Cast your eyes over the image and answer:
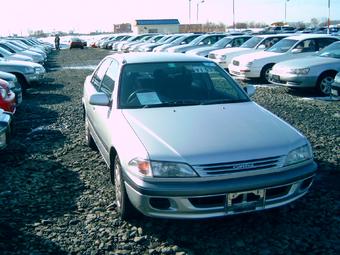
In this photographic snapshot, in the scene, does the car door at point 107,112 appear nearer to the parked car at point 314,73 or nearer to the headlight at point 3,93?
the headlight at point 3,93

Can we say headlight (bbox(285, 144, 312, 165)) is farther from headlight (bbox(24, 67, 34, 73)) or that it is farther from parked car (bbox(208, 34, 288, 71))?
parked car (bbox(208, 34, 288, 71))

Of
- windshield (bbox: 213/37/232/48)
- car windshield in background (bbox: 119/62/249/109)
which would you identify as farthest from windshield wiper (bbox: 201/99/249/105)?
windshield (bbox: 213/37/232/48)

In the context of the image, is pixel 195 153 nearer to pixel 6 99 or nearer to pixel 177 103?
pixel 177 103

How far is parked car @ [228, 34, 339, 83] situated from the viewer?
12406 mm

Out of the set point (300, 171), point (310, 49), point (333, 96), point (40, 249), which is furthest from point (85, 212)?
point (310, 49)

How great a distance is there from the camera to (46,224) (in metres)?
3.81

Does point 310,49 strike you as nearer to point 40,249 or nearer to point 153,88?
point 153,88

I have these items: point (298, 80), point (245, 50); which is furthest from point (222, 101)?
point (245, 50)

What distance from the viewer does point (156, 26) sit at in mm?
74500

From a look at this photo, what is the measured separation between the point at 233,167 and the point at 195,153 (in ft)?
1.08

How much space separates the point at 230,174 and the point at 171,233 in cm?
83

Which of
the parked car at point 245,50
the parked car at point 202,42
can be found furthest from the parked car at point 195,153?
the parked car at point 202,42

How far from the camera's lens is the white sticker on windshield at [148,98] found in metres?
4.35

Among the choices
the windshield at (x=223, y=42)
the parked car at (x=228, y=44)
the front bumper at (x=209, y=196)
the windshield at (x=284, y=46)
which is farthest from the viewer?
the windshield at (x=223, y=42)
